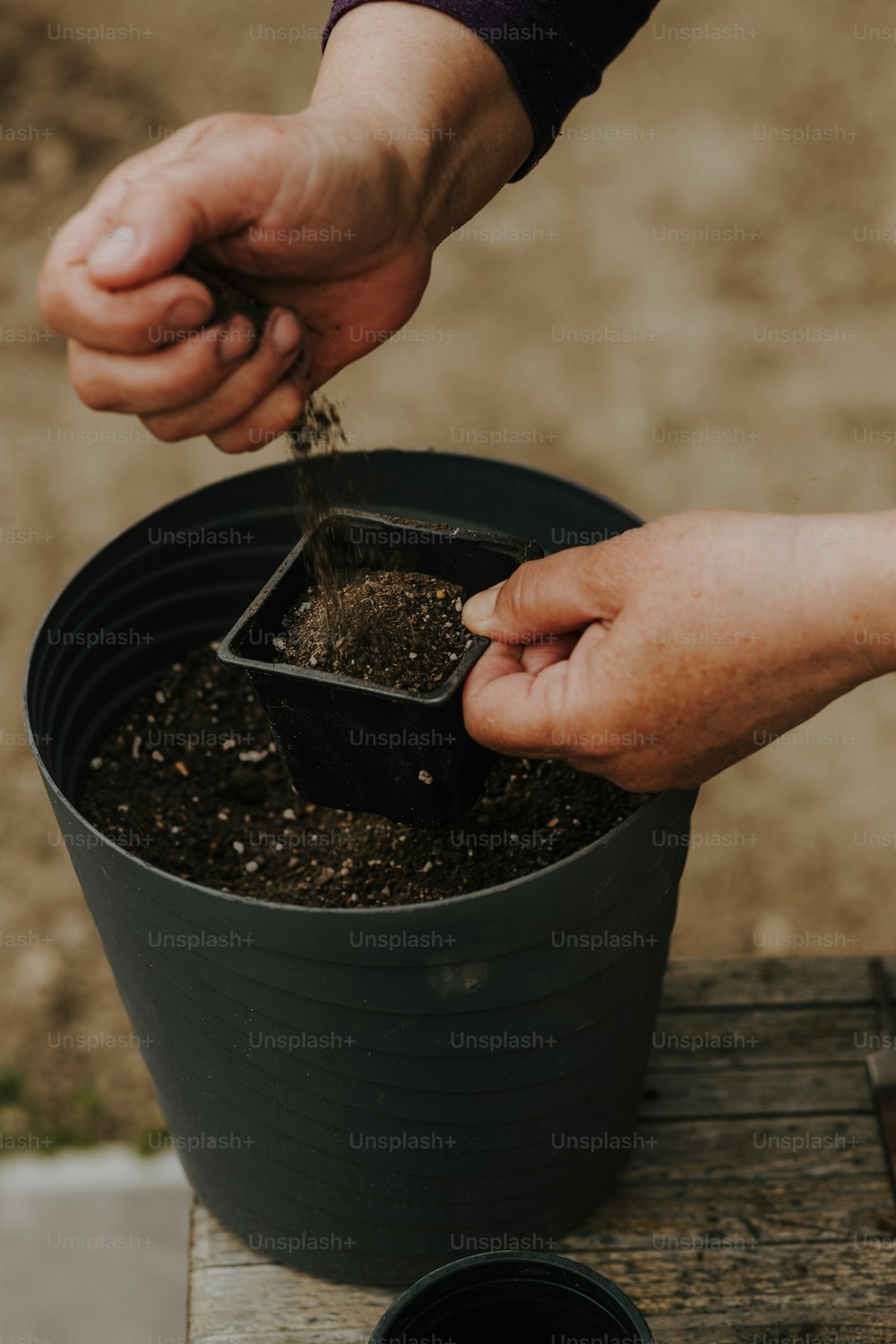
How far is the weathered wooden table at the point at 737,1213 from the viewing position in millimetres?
1519

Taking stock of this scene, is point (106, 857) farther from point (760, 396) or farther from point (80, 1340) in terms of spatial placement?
point (760, 396)

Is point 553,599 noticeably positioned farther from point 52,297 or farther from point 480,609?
point 52,297

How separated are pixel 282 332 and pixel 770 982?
1.23m

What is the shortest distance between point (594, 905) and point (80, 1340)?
1.45m

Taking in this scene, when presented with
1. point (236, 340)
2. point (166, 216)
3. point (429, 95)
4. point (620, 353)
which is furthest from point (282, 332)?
point (620, 353)

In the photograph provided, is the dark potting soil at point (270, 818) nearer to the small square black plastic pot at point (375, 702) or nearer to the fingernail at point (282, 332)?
the small square black plastic pot at point (375, 702)

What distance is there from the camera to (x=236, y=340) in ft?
3.74

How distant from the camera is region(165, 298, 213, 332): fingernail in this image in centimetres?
107

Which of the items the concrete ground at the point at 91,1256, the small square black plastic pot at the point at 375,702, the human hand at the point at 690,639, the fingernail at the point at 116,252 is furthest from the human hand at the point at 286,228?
the concrete ground at the point at 91,1256

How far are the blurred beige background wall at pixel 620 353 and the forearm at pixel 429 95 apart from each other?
1.67 m

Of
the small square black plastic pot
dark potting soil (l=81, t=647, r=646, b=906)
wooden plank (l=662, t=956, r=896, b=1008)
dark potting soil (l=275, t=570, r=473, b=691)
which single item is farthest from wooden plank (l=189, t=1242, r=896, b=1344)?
dark potting soil (l=275, t=570, r=473, b=691)

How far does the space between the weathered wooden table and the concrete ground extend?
2.10 feet

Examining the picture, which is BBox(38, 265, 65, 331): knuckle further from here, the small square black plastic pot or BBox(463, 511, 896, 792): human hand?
BBox(463, 511, 896, 792): human hand

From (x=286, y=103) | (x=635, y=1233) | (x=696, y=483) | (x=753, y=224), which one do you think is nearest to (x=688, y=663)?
(x=635, y=1233)
